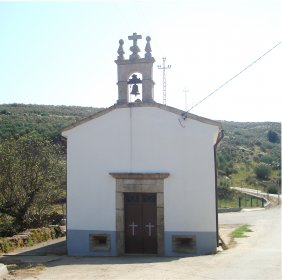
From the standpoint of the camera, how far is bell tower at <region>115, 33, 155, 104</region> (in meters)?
13.6

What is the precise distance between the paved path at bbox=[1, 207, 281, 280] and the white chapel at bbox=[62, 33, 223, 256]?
93 centimetres

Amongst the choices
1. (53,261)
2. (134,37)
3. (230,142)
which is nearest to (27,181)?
(53,261)

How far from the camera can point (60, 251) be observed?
13.6m

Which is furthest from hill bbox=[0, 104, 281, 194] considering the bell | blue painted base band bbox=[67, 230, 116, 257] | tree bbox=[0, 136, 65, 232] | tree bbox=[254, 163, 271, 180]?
blue painted base band bbox=[67, 230, 116, 257]

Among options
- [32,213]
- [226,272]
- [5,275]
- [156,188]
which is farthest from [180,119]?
[32,213]

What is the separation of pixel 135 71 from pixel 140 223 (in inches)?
188

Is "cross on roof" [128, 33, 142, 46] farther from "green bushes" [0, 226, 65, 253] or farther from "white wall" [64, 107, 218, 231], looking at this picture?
"green bushes" [0, 226, 65, 253]

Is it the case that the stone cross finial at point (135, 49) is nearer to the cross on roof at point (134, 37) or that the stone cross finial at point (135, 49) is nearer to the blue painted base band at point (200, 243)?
the cross on roof at point (134, 37)

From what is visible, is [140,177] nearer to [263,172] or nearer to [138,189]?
[138,189]

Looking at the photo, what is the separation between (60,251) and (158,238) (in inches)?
126

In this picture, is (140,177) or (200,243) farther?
(140,177)

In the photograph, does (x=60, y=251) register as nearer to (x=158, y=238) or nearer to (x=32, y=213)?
(x=158, y=238)

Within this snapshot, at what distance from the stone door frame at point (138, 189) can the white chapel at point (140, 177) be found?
Result: 3cm

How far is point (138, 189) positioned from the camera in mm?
13219
